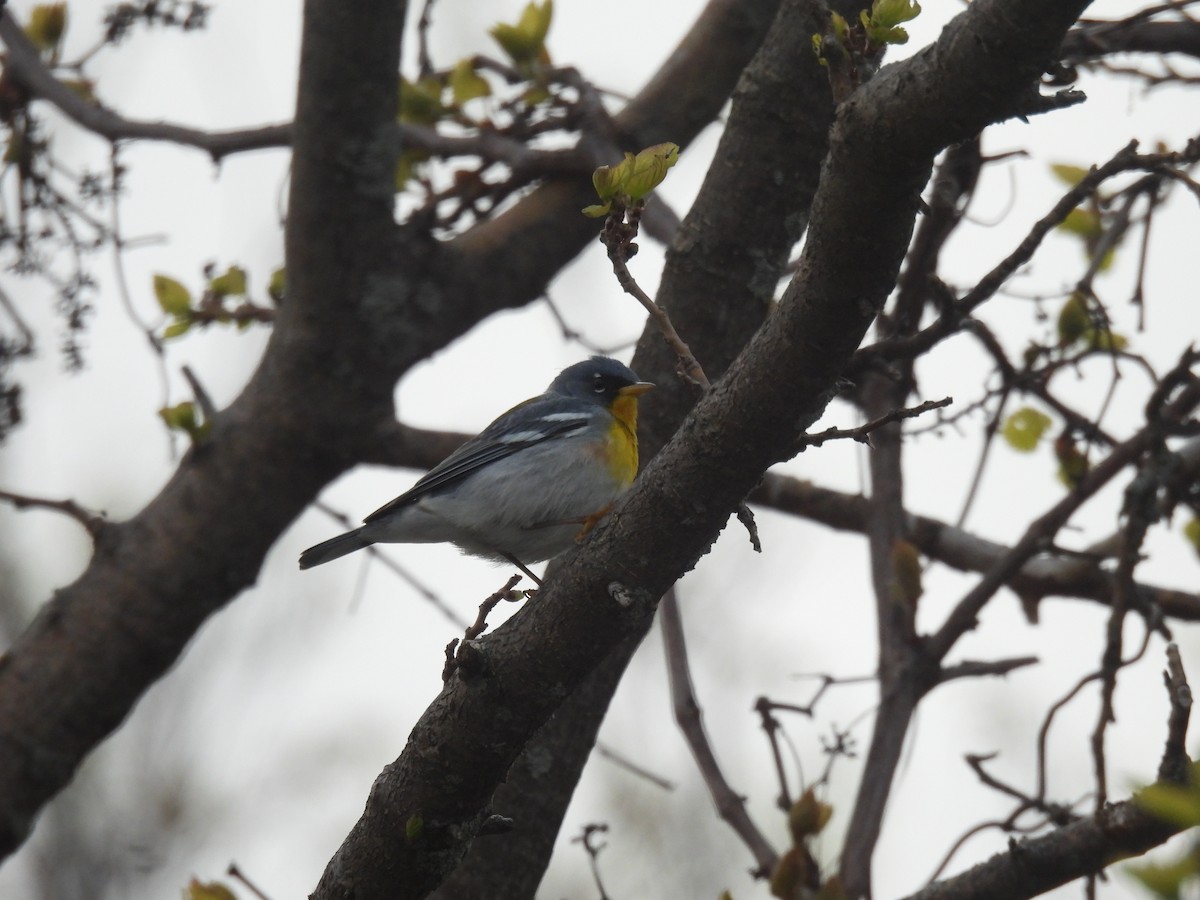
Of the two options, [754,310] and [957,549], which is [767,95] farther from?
[957,549]

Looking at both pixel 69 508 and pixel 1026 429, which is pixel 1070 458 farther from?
pixel 69 508

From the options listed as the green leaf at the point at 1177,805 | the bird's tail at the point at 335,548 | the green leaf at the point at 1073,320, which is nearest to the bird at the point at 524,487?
the bird's tail at the point at 335,548

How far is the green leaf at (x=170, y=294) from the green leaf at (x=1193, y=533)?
4.07 metres

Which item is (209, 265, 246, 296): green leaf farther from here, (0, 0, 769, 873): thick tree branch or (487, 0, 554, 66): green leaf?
(487, 0, 554, 66): green leaf

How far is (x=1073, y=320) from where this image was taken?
4.67 metres

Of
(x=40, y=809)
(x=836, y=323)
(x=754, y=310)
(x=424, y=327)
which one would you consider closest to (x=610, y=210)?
(x=836, y=323)

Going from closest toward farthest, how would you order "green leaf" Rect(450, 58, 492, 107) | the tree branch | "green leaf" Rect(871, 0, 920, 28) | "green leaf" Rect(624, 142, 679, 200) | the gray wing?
"green leaf" Rect(871, 0, 920, 28), the tree branch, "green leaf" Rect(624, 142, 679, 200), the gray wing, "green leaf" Rect(450, 58, 492, 107)

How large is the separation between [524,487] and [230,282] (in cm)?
154

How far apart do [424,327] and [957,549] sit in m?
2.25

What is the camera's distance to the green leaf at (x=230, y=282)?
5.14 meters

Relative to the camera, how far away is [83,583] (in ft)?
15.3

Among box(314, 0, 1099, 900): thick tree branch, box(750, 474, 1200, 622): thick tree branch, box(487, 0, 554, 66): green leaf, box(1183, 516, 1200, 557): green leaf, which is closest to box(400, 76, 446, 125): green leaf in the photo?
box(487, 0, 554, 66): green leaf

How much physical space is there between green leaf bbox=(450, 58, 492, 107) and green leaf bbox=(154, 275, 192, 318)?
146 cm

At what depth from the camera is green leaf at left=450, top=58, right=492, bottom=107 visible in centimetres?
541
